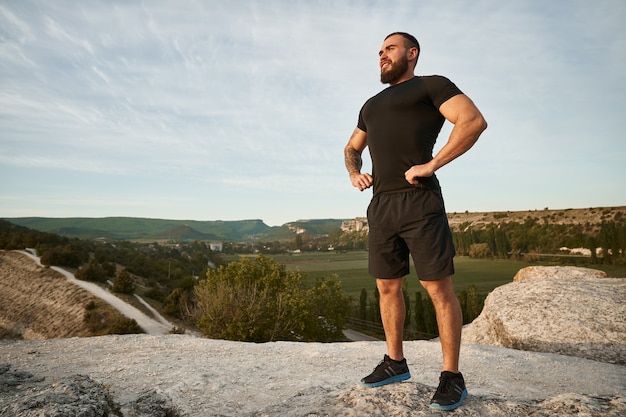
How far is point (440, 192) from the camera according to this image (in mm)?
3348

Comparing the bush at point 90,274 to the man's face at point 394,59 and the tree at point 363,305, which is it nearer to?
the tree at point 363,305

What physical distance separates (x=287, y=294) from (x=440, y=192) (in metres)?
24.5

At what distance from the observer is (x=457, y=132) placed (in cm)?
308

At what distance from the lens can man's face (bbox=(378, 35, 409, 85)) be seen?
139 inches

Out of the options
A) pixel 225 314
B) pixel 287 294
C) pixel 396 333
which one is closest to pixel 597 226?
pixel 287 294

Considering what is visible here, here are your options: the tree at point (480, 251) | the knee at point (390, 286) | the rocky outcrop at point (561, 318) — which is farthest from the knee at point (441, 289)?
the tree at point (480, 251)

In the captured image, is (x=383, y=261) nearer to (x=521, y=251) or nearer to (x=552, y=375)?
(x=552, y=375)

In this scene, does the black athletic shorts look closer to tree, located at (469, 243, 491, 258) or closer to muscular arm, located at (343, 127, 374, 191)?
muscular arm, located at (343, 127, 374, 191)

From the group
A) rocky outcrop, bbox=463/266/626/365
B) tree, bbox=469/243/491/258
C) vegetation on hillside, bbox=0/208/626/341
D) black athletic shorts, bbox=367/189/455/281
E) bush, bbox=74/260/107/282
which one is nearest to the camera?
black athletic shorts, bbox=367/189/455/281

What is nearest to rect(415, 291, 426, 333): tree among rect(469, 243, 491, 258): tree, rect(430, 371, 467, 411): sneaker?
rect(430, 371, 467, 411): sneaker

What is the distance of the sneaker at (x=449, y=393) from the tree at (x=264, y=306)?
19.8 meters

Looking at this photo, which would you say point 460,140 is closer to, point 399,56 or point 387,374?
point 399,56

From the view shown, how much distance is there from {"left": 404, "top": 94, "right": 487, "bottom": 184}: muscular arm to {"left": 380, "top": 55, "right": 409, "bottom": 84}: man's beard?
0.59m

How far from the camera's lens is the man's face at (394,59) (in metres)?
3.53
